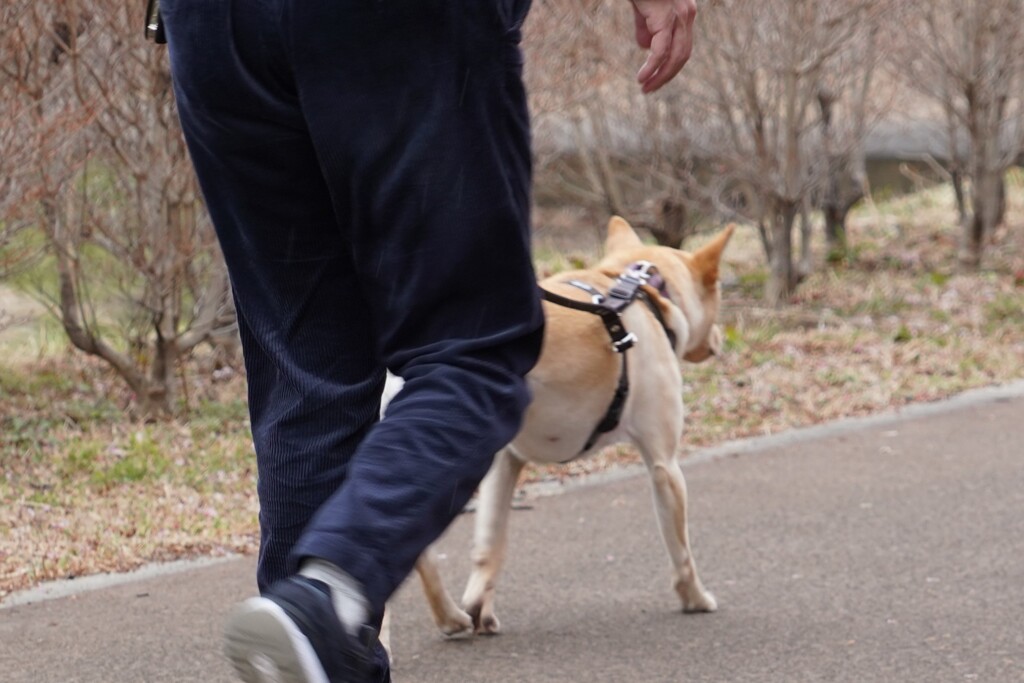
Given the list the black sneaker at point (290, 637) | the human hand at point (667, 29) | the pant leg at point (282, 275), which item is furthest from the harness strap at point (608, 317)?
the black sneaker at point (290, 637)

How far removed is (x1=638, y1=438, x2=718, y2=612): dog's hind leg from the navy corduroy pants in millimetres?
1856

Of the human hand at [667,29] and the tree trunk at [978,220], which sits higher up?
the human hand at [667,29]

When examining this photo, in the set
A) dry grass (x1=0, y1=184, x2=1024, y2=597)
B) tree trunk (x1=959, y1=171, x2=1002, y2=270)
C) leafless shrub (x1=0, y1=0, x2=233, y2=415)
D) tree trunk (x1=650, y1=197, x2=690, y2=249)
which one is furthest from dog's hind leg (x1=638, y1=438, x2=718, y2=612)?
tree trunk (x1=959, y1=171, x2=1002, y2=270)

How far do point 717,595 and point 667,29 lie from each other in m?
2.25

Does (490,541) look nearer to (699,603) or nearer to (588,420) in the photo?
(588,420)

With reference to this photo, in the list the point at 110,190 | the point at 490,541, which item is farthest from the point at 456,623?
the point at 110,190

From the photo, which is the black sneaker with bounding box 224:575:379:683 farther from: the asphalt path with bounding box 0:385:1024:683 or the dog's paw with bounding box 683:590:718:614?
the dog's paw with bounding box 683:590:718:614

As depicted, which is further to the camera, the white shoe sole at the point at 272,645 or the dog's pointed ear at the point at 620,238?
the dog's pointed ear at the point at 620,238

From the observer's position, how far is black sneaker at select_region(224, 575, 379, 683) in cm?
162

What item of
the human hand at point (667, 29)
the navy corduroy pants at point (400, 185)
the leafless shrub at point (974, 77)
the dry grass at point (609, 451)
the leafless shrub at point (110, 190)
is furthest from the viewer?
the leafless shrub at point (974, 77)

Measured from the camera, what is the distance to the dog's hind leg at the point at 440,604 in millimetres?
3627

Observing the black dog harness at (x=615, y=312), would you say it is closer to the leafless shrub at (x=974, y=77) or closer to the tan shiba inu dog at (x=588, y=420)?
the tan shiba inu dog at (x=588, y=420)

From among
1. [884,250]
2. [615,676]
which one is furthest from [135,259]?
[884,250]

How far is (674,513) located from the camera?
3.85m
